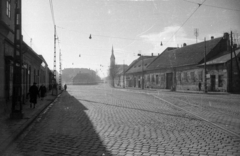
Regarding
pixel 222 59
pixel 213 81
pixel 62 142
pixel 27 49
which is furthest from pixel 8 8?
pixel 213 81

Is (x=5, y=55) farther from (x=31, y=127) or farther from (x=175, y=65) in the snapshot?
(x=175, y=65)

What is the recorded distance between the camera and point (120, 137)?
6.13m

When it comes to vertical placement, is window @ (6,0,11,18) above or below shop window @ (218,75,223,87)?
above

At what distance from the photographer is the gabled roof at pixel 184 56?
3853cm

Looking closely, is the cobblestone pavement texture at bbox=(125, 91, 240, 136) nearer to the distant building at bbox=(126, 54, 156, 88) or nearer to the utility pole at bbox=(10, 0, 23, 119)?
the utility pole at bbox=(10, 0, 23, 119)

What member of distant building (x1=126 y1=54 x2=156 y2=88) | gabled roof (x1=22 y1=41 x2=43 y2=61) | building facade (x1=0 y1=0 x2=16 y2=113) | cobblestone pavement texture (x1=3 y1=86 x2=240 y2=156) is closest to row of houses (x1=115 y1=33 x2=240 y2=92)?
distant building (x1=126 y1=54 x2=156 y2=88)

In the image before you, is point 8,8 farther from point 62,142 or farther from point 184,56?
point 184,56

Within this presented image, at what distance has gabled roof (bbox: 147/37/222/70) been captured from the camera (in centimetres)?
3853

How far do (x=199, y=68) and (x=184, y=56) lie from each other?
24.0 feet

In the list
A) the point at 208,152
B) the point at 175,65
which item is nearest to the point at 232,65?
the point at 175,65

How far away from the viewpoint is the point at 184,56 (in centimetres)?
4350

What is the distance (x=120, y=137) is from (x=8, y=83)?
11258 millimetres

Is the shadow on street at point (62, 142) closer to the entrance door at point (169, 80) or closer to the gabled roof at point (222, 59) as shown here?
the gabled roof at point (222, 59)

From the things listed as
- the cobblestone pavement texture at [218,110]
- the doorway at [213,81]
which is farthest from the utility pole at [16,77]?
the doorway at [213,81]
